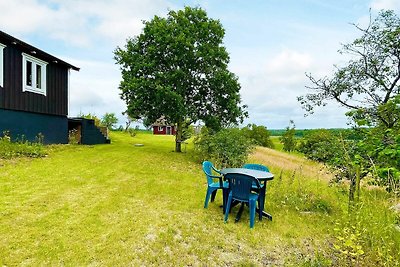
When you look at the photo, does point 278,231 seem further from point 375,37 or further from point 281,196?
point 375,37

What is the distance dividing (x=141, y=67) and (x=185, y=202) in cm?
911

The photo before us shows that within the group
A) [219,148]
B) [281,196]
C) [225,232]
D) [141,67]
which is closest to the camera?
[225,232]

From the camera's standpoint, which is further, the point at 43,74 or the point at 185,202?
the point at 43,74

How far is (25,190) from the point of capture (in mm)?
6672

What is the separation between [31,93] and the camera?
1315 centimetres

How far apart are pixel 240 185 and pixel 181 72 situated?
9.27m

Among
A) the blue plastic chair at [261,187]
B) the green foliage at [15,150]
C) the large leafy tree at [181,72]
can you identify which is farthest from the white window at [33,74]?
the blue plastic chair at [261,187]

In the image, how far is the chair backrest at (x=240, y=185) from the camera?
527cm

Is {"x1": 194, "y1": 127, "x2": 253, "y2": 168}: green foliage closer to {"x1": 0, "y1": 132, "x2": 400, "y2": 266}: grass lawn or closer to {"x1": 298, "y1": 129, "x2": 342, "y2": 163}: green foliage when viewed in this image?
{"x1": 0, "y1": 132, "x2": 400, "y2": 266}: grass lawn

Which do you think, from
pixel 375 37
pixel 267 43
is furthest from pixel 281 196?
pixel 267 43

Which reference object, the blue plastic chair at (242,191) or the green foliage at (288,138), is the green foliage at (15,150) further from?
the green foliage at (288,138)

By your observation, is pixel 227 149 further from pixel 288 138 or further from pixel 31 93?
pixel 288 138

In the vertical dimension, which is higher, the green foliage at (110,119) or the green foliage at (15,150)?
the green foliage at (110,119)

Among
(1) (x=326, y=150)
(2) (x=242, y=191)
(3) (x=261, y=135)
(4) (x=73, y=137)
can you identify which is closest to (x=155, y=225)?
(2) (x=242, y=191)
